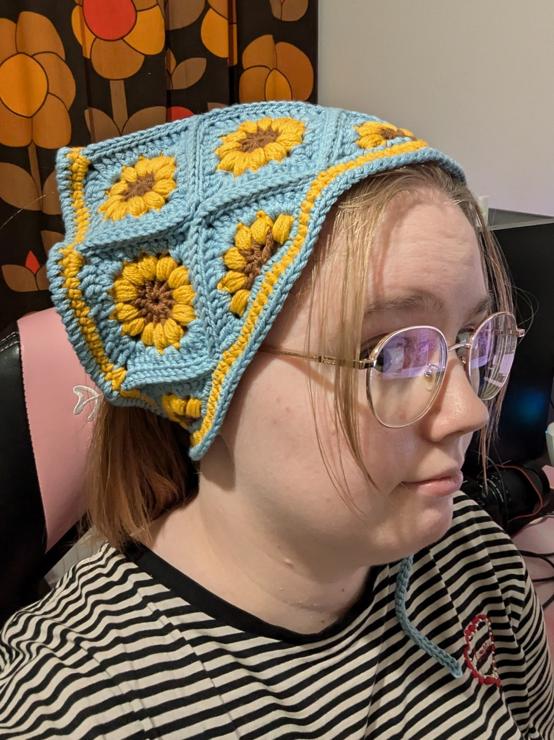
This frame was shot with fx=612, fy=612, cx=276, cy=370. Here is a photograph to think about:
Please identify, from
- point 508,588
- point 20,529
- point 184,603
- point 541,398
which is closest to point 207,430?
point 184,603

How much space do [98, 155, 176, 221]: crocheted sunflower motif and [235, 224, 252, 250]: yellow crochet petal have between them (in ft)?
0.29

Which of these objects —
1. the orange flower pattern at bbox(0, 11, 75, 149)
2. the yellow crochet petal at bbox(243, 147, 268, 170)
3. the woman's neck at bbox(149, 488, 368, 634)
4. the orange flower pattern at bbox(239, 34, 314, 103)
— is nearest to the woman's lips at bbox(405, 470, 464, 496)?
the woman's neck at bbox(149, 488, 368, 634)

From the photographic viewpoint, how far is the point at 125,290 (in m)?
0.61

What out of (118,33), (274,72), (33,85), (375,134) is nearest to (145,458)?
(375,134)

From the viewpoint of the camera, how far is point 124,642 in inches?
24.9

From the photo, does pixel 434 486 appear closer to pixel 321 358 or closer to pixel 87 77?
pixel 321 358

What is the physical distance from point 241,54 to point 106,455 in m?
1.75

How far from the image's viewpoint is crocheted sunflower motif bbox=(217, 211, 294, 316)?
55 centimetres

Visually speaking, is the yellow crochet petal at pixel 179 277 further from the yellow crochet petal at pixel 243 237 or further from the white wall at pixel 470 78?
the white wall at pixel 470 78

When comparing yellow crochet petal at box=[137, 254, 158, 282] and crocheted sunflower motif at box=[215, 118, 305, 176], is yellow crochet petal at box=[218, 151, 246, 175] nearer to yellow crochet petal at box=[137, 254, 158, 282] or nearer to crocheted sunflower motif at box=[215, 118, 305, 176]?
crocheted sunflower motif at box=[215, 118, 305, 176]

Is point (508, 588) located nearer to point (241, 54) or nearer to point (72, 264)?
point (72, 264)

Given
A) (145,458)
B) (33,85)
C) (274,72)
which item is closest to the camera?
(145,458)

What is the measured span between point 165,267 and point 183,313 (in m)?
0.05

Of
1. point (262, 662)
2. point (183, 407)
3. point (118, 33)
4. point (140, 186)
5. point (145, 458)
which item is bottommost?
point (262, 662)
